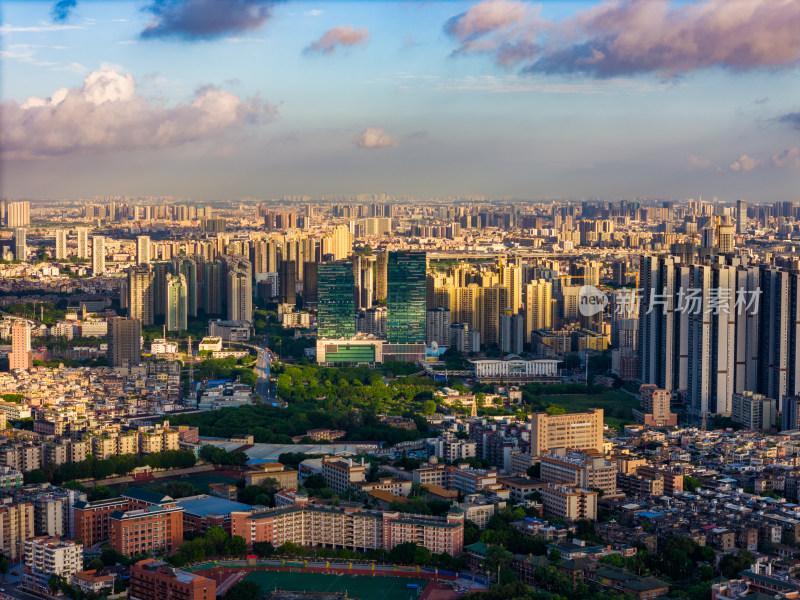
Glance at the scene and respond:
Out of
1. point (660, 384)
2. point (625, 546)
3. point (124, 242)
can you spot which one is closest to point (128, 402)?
point (660, 384)

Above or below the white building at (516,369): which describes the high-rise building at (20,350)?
above

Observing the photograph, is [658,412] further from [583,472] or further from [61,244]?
[61,244]

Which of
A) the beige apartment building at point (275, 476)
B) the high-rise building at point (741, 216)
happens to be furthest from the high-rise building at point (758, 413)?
the high-rise building at point (741, 216)

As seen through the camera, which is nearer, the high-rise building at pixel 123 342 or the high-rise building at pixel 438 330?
the high-rise building at pixel 123 342

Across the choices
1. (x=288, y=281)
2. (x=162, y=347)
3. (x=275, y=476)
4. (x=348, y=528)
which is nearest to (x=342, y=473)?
(x=275, y=476)

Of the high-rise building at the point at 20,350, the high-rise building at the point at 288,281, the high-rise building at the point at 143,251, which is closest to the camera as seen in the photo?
the high-rise building at the point at 20,350

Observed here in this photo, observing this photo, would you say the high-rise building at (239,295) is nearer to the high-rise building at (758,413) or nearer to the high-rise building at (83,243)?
the high-rise building at (83,243)

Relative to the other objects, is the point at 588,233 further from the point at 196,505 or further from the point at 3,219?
the point at 196,505

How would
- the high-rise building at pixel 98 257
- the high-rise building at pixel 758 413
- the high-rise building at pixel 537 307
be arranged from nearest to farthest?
1. the high-rise building at pixel 758 413
2. the high-rise building at pixel 537 307
3. the high-rise building at pixel 98 257
